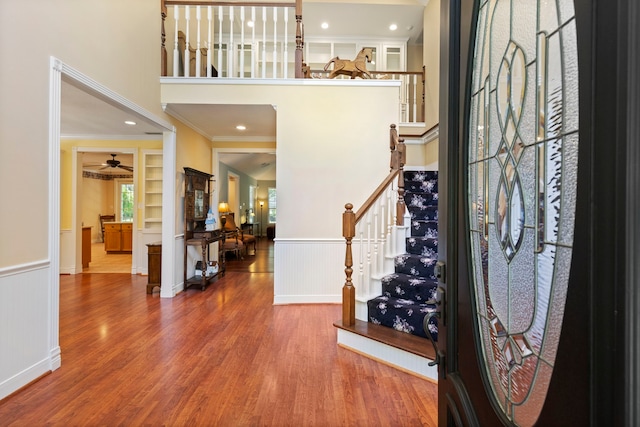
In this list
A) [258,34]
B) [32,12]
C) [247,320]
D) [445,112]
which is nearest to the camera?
[445,112]

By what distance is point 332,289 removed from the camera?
4.15 metres

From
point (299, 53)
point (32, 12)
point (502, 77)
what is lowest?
point (502, 77)

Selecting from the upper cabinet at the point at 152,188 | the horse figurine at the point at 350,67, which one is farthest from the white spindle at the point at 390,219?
the upper cabinet at the point at 152,188

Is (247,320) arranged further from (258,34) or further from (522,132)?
(258,34)

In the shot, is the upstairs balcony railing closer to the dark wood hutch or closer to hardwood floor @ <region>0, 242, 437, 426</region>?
the dark wood hutch

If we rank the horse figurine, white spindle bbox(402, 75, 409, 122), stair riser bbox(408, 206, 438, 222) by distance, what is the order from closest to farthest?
1. stair riser bbox(408, 206, 438, 222)
2. the horse figurine
3. white spindle bbox(402, 75, 409, 122)

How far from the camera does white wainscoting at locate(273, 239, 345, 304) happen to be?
413cm

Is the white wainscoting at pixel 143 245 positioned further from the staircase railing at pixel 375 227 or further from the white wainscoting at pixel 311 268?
the staircase railing at pixel 375 227

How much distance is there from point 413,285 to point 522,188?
235cm

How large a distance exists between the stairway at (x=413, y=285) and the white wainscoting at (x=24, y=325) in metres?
2.58

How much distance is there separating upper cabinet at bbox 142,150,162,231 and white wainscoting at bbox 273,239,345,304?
2981 millimetres

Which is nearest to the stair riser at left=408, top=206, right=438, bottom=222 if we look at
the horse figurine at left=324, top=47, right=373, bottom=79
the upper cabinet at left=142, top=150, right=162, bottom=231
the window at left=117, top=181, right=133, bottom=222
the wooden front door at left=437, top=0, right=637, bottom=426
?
the horse figurine at left=324, top=47, right=373, bottom=79

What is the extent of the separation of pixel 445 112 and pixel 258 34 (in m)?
7.09

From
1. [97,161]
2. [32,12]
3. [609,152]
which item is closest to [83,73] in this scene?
[32,12]
